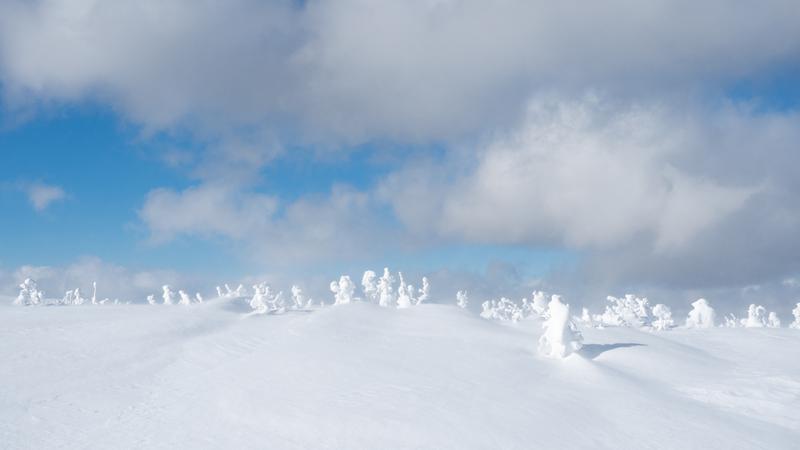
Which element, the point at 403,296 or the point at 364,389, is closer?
the point at 364,389

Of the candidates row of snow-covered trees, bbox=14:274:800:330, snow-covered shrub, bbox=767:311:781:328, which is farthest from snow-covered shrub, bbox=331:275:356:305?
snow-covered shrub, bbox=767:311:781:328

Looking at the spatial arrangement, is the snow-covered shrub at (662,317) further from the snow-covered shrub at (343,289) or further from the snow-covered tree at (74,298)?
the snow-covered tree at (74,298)

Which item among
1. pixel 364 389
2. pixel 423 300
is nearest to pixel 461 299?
pixel 423 300

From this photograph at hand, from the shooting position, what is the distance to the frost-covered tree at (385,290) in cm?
5994

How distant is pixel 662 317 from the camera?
214 feet

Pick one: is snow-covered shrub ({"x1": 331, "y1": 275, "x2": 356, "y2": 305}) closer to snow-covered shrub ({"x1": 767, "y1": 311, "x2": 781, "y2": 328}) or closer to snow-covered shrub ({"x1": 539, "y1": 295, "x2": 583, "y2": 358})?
snow-covered shrub ({"x1": 539, "y1": 295, "x2": 583, "y2": 358})

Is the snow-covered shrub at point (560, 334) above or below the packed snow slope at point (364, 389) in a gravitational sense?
above

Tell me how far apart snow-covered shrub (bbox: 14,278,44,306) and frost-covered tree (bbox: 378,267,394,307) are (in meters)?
35.2

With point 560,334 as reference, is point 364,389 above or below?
below

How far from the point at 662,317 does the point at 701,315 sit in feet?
18.1

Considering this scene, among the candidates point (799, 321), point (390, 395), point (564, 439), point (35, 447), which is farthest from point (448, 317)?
point (799, 321)

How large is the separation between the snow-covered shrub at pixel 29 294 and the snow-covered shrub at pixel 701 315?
72.4 meters

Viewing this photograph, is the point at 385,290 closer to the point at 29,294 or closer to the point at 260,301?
the point at 260,301

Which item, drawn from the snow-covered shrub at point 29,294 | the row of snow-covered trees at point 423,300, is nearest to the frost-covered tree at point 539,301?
the row of snow-covered trees at point 423,300
